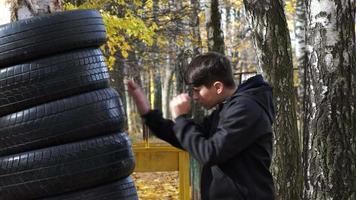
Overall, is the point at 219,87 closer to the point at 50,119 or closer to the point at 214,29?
the point at 50,119

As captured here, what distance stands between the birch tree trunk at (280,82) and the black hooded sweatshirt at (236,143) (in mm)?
4993

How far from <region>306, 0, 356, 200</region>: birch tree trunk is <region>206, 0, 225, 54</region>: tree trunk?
20.6 ft

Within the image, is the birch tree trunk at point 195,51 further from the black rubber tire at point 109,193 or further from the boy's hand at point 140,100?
the boy's hand at point 140,100

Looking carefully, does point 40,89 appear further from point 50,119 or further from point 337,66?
point 337,66

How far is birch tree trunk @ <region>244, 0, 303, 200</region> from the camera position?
8.80 m

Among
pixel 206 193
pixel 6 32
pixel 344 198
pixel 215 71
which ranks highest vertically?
pixel 6 32

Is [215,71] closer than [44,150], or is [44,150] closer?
[215,71]

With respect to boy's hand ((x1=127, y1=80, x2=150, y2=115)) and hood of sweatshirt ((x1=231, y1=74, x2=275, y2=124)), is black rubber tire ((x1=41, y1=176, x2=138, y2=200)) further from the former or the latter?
hood of sweatshirt ((x1=231, y1=74, x2=275, y2=124))

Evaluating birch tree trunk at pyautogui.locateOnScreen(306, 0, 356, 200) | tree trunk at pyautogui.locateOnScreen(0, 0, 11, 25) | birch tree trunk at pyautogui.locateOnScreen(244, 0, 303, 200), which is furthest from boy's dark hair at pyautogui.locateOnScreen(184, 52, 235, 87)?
birch tree trunk at pyautogui.locateOnScreen(244, 0, 303, 200)

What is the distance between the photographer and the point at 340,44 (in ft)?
22.4

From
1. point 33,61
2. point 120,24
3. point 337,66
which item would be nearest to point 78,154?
point 33,61

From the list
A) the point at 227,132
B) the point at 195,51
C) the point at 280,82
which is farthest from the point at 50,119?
the point at 195,51

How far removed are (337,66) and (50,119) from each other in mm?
3483

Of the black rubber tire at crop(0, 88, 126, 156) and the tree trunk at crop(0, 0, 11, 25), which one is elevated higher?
the tree trunk at crop(0, 0, 11, 25)
